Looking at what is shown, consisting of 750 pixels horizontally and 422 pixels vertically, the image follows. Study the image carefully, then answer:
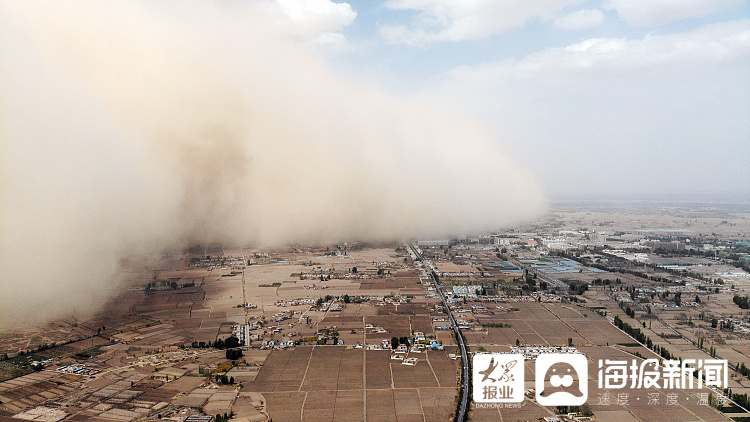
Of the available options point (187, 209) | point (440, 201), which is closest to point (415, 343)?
point (187, 209)

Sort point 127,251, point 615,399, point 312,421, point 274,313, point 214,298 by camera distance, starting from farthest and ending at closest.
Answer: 1. point 127,251
2. point 214,298
3. point 274,313
4. point 615,399
5. point 312,421

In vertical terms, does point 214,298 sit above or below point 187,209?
below

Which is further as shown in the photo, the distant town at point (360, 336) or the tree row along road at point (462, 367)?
the distant town at point (360, 336)

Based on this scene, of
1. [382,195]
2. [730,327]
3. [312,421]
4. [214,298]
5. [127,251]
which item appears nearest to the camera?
[312,421]

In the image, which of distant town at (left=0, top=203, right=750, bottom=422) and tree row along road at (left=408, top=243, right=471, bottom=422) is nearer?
tree row along road at (left=408, top=243, right=471, bottom=422)

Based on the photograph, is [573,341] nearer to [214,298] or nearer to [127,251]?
[214,298]

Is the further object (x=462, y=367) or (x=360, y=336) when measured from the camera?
(x=360, y=336)

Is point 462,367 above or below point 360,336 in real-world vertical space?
below

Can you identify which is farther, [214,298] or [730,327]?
[214,298]

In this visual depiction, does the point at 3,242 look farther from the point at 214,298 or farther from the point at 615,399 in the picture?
the point at 615,399
